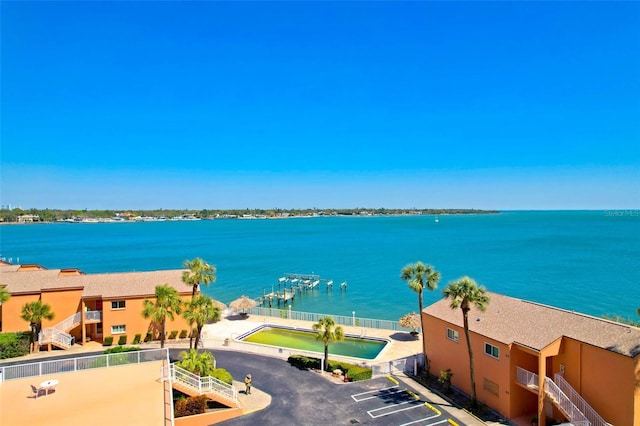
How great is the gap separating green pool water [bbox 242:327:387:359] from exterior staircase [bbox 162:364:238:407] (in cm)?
1312

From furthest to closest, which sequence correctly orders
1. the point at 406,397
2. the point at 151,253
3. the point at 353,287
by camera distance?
1. the point at 151,253
2. the point at 353,287
3. the point at 406,397

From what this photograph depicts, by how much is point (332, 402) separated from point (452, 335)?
9.28m

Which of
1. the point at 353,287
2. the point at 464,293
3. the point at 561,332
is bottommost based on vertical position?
the point at 353,287

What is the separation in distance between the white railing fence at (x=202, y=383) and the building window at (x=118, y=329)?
15.6m

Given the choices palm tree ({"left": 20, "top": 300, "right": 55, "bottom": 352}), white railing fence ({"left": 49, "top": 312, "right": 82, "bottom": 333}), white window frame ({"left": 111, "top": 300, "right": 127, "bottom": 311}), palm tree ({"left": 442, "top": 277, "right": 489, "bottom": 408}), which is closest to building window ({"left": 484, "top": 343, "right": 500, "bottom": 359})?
palm tree ({"left": 442, "top": 277, "right": 489, "bottom": 408})

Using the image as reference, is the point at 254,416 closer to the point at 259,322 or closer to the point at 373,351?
the point at 373,351

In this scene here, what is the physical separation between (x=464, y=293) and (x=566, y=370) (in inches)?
252

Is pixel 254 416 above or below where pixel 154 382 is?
below

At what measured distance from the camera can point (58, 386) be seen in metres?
17.6

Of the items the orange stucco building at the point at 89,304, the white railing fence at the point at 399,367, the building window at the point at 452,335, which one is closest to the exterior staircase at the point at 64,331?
the orange stucco building at the point at 89,304

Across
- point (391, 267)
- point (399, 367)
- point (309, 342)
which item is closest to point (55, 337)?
point (309, 342)

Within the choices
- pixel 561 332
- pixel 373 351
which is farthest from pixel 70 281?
pixel 561 332

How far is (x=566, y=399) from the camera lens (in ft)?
65.1

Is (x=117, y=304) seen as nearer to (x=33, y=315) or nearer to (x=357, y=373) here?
(x=33, y=315)
